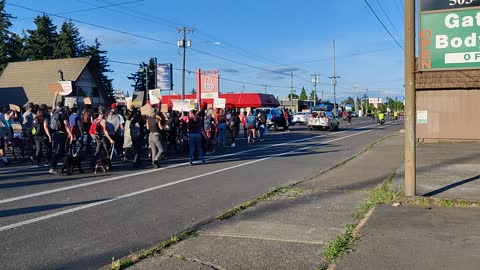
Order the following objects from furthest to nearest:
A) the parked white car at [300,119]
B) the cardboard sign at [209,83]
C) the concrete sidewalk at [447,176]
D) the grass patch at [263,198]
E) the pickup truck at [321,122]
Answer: the parked white car at [300,119] → the cardboard sign at [209,83] → the pickup truck at [321,122] → the concrete sidewalk at [447,176] → the grass patch at [263,198]

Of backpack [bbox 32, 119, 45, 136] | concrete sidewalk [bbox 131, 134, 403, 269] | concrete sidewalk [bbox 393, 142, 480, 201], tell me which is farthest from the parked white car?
concrete sidewalk [bbox 131, 134, 403, 269]

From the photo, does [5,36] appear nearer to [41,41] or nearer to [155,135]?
[41,41]

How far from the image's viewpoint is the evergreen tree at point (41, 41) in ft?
228

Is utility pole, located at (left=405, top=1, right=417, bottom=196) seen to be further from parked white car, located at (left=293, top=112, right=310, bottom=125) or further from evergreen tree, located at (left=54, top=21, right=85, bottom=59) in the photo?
evergreen tree, located at (left=54, top=21, right=85, bottom=59)

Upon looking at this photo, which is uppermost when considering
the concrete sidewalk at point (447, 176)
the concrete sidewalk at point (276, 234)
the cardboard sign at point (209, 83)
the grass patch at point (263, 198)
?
the cardboard sign at point (209, 83)

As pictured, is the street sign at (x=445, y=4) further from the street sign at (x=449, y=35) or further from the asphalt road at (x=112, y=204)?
the asphalt road at (x=112, y=204)

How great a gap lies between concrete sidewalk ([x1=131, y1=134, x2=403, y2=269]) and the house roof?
38732mm

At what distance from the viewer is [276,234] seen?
21.1ft

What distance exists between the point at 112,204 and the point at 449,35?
6699 mm

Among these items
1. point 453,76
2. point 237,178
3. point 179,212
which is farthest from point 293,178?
point 453,76

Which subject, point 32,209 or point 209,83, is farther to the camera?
point 209,83

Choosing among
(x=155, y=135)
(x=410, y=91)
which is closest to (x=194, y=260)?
(x=410, y=91)

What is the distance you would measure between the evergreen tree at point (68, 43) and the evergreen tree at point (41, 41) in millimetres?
855

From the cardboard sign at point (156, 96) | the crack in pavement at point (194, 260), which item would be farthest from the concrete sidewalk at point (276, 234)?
the cardboard sign at point (156, 96)
